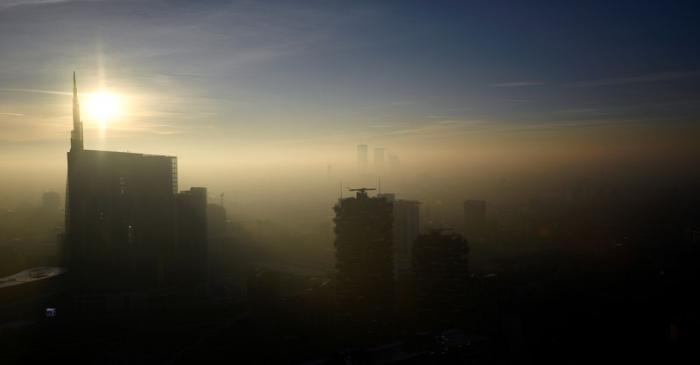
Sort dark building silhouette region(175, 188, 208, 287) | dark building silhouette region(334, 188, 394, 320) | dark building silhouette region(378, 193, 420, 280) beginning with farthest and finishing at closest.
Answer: dark building silhouette region(378, 193, 420, 280), dark building silhouette region(175, 188, 208, 287), dark building silhouette region(334, 188, 394, 320)

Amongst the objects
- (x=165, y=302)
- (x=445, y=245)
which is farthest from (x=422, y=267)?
(x=165, y=302)

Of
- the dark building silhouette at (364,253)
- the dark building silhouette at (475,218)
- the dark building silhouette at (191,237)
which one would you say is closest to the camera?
the dark building silhouette at (364,253)

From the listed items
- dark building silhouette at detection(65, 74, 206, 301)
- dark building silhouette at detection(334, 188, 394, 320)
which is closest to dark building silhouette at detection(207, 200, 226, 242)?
dark building silhouette at detection(65, 74, 206, 301)

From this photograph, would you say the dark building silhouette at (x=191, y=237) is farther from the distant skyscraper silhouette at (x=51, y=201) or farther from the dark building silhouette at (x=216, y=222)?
the distant skyscraper silhouette at (x=51, y=201)

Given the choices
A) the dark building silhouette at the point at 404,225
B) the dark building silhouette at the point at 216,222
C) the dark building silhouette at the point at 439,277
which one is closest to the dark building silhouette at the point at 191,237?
the dark building silhouette at the point at 404,225

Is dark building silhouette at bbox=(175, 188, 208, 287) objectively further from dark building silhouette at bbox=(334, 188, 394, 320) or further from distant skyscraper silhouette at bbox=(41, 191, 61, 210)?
distant skyscraper silhouette at bbox=(41, 191, 61, 210)

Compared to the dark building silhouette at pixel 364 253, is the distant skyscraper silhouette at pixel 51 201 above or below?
above
